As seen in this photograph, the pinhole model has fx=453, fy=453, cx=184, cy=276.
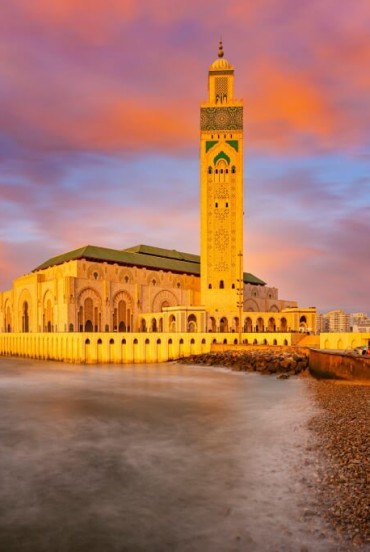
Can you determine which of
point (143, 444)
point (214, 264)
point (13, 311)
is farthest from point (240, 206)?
point (143, 444)

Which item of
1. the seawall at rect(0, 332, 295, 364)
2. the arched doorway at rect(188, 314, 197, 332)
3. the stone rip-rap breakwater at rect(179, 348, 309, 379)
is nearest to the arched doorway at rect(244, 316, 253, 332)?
the arched doorway at rect(188, 314, 197, 332)

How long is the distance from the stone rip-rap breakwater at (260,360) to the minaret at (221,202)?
705 inches

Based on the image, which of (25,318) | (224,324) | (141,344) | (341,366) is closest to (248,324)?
(224,324)

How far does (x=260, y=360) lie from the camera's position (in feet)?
131

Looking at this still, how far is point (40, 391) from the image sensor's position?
94.8 ft

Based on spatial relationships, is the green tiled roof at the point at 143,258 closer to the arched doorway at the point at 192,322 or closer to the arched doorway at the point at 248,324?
the arched doorway at the point at 192,322

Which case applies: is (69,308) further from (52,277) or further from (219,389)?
(219,389)

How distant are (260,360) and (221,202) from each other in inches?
1224

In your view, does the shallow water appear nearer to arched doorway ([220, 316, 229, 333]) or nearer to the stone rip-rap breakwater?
the stone rip-rap breakwater

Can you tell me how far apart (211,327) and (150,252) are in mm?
23257

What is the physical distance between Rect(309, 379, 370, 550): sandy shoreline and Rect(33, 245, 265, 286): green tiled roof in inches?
2082

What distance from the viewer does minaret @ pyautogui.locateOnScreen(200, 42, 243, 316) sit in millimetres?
64250

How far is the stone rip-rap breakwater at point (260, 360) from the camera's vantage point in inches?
1451

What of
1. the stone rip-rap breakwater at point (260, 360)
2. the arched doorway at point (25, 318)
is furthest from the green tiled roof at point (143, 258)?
the stone rip-rap breakwater at point (260, 360)
